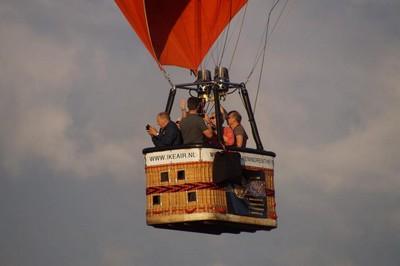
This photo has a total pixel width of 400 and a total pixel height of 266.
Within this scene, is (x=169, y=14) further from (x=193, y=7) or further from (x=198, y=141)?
(x=198, y=141)

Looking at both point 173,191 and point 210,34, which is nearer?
point 173,191

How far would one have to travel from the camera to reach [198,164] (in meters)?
22.4

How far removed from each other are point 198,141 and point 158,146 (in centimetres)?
57

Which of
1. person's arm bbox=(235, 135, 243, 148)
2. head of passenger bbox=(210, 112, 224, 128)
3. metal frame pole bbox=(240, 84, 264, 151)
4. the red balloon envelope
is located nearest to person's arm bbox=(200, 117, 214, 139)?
head of passenger bbox=(210, 112, 224, 128)

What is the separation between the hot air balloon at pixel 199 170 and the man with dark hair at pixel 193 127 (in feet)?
0.51

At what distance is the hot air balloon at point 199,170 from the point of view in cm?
2241

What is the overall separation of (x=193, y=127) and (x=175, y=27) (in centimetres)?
270

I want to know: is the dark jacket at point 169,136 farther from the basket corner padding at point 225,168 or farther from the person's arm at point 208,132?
the basket corner padding at point 225,168

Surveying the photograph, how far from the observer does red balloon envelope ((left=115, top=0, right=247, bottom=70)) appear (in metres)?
24.5

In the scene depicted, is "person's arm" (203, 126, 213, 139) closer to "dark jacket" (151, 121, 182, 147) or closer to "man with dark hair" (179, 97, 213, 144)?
"man with dark hair" (179, 97, 213, 144)

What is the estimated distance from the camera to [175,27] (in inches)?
971

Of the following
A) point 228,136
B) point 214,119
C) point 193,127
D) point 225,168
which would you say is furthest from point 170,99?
point 225,168

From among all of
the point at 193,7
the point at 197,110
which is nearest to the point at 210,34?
the point at 193,7

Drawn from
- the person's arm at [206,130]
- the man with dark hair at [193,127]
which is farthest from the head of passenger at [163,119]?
the person's arm at [206,130]
